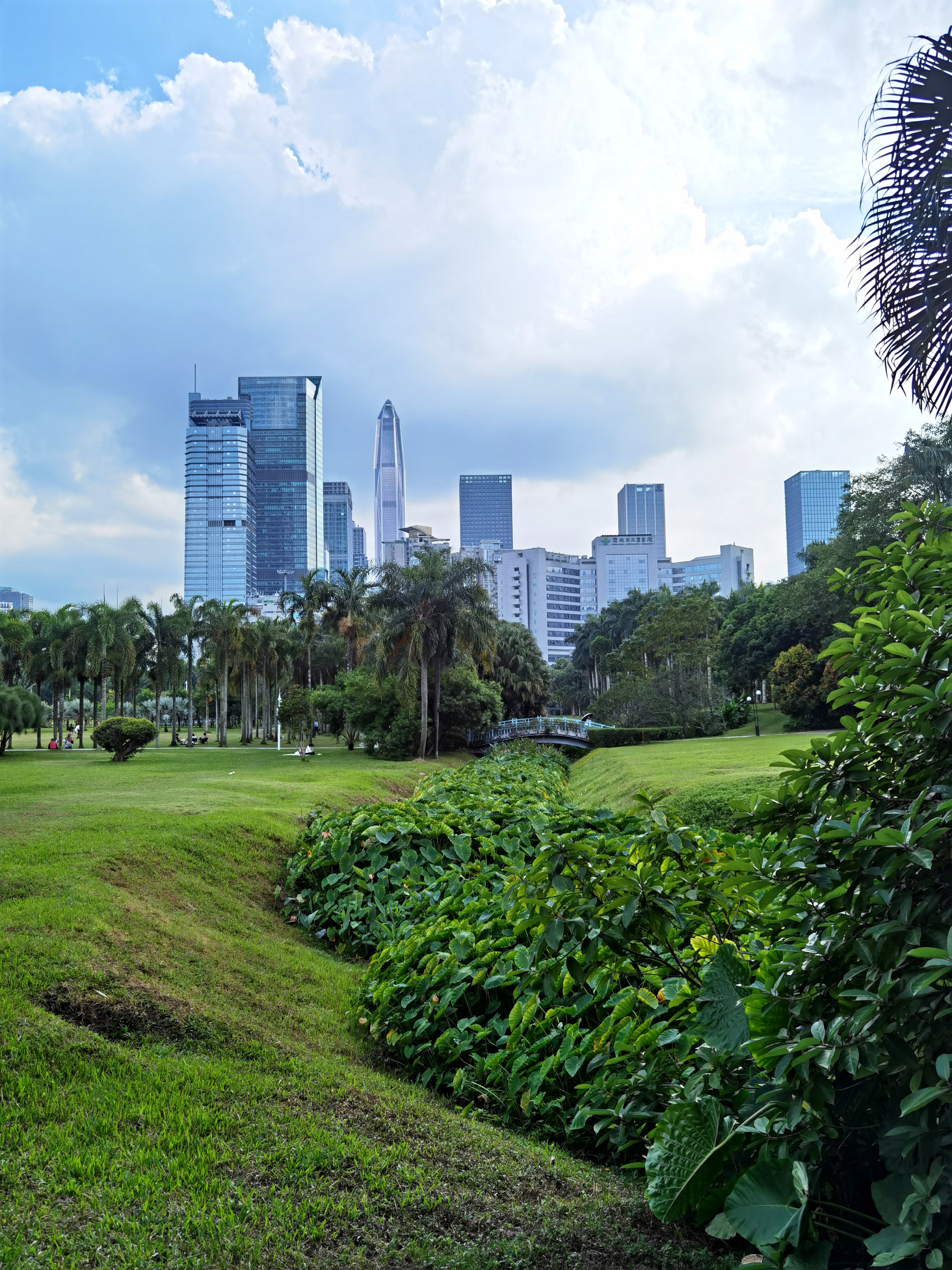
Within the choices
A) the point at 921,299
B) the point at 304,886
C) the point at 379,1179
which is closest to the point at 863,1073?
the point at 379,1179

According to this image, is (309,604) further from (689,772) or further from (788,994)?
(788,994)

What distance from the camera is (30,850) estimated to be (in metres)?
8.00

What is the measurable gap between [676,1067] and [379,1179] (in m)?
1.37

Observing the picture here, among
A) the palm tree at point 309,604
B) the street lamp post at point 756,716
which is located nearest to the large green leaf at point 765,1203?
the street lamp post at point 756,716

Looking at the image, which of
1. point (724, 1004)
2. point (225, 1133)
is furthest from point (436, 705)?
point (724, 1004)

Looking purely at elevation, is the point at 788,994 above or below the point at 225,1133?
above

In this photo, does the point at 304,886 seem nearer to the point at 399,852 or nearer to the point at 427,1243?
the point at 399,852

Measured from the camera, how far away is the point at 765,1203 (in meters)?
2.51

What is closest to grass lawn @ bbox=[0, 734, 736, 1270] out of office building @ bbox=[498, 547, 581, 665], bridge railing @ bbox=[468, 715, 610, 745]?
bridge railing @ bbox=[468, 715, 610, 745]

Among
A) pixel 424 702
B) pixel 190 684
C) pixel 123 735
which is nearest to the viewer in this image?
pixel 123 735

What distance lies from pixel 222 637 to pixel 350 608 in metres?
7.49

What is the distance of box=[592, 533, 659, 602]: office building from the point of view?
646ft

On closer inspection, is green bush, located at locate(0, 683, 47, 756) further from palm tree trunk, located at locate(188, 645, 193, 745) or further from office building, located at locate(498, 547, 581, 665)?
office building, located at locate(498, 547, 581, 665)

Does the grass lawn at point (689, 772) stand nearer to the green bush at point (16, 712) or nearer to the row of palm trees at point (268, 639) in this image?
the row of palm trees at point (268, 639)
